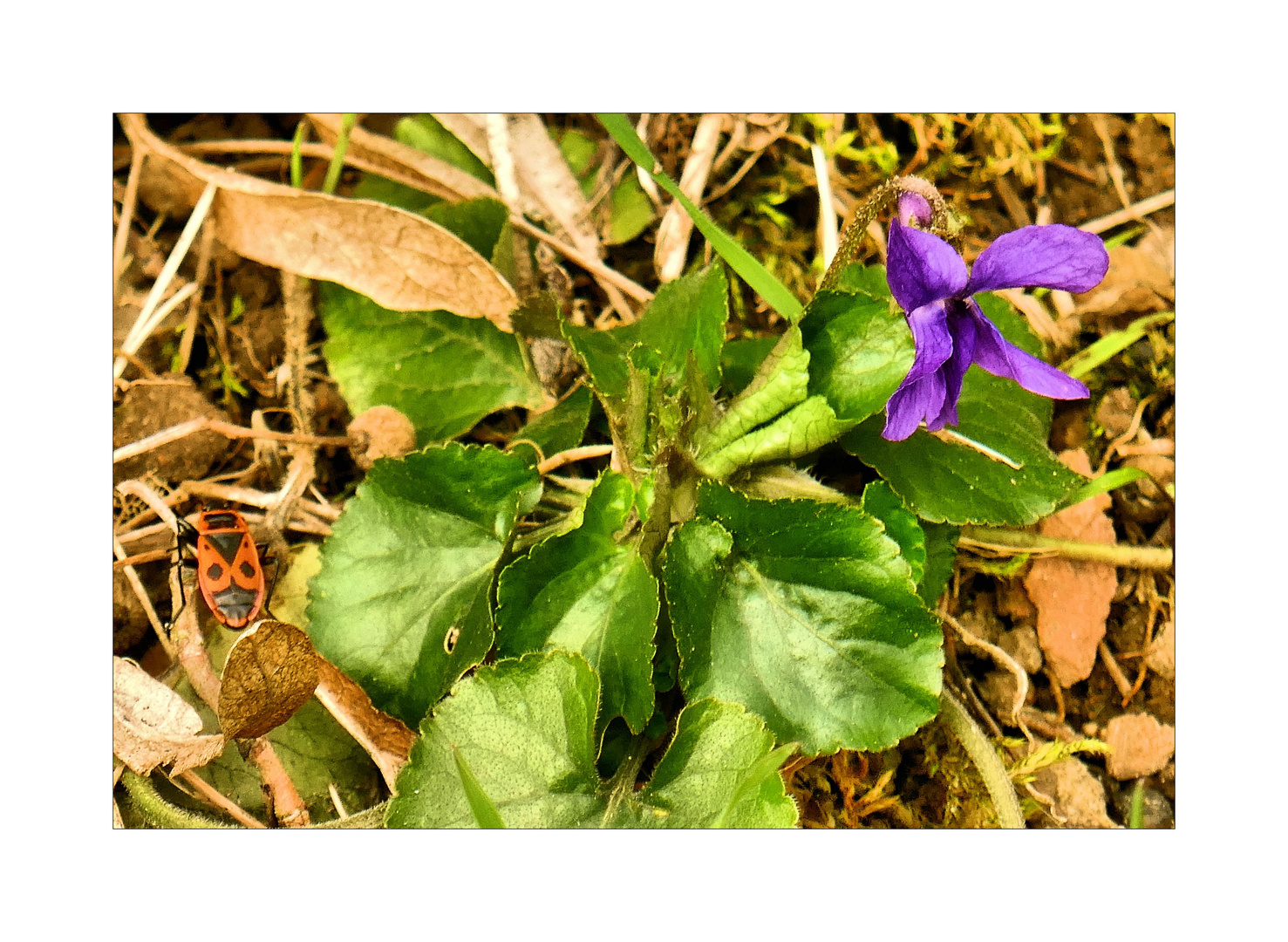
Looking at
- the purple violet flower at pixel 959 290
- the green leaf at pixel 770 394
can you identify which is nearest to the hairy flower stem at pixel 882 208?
the purple violet flower at pixel 959 290

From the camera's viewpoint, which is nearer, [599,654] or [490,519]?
[599,654]

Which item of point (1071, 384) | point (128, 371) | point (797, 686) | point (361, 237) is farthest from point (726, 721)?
point (128, 371)

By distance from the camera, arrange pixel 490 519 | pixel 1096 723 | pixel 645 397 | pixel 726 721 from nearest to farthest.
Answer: pixel 726 721, pixel 645 397, pixel 490 519, pixel 1096 723

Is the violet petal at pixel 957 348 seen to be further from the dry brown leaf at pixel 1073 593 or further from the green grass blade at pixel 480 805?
the green grass blade at pixel 480 805

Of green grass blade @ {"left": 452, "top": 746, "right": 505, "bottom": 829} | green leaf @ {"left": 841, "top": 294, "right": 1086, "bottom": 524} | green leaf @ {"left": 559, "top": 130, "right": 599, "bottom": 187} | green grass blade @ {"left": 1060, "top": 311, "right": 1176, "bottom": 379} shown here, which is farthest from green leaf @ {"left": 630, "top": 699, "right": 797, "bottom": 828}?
green leaf @ {"left": 559, "top": 130, "right": 599, "bottom": 187}

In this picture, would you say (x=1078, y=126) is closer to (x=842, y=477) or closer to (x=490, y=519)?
(x=842, y=477)
